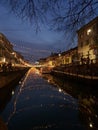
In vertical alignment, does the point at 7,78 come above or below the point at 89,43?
below

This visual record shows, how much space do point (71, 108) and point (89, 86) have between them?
1349 centimetres

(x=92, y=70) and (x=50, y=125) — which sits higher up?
(x=92, y=70)

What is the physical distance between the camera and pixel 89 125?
15148mm

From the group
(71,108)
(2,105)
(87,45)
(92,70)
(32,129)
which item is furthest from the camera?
(87,45)

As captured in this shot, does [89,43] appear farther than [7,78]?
Yes

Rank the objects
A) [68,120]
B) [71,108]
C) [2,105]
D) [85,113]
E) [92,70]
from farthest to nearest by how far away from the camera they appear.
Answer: [92,70], [2,105], [71,108], [85,113], [68,120]

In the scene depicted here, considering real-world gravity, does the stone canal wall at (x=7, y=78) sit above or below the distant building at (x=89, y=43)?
below

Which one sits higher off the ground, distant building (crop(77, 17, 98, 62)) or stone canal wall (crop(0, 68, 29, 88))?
distant building (crop(77, 17, 98, 62))

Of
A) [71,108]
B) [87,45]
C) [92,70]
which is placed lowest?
[71,108]

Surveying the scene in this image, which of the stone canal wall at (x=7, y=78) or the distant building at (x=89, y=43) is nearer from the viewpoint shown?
the stone canal wall at (x=7, y=78)

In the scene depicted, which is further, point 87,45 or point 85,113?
point 87,45

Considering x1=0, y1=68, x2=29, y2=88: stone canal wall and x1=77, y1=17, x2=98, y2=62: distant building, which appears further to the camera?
x1=77, y1=17, x2=98, y2=62: distant building

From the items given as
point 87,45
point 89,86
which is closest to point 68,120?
point 89,86

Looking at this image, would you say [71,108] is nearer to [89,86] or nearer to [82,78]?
[89,86]
